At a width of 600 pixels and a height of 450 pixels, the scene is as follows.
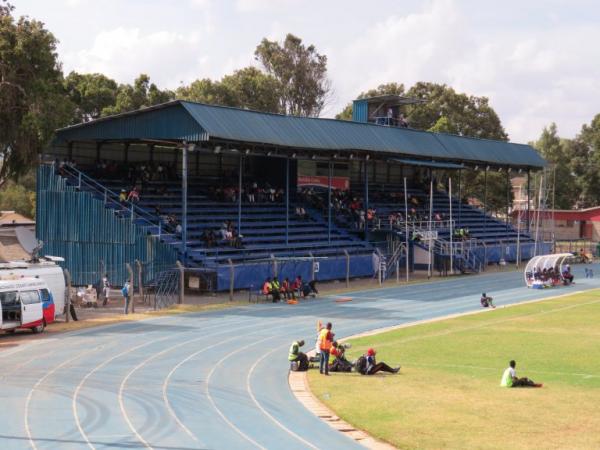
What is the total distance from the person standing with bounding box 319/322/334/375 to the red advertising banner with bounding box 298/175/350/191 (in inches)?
1624

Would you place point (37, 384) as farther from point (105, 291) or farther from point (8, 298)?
point (105, 291)

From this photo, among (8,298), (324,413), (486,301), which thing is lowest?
(324,413)

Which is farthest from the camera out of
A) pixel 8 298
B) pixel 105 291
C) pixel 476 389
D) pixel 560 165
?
pixel 560 165

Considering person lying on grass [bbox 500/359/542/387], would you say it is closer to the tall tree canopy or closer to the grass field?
the grass field

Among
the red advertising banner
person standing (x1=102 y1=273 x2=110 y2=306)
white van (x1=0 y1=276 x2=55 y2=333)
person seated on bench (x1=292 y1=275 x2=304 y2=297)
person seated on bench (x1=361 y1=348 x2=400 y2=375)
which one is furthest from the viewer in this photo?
the red advertising banner

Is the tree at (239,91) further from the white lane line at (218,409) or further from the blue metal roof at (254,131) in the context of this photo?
the white lane line at (218,409)

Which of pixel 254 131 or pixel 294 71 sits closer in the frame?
pixel 254 131

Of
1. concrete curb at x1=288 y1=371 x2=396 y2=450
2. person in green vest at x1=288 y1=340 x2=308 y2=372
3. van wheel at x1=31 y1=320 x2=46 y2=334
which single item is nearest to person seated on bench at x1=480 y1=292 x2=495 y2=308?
person in green vest at x1=288 y1=340 x2=308 y2=372

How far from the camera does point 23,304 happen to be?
107 ft

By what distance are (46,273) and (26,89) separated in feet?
47.9

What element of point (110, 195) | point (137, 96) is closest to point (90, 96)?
point (137, 96)

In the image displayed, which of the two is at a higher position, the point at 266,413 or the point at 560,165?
the point at 560,165

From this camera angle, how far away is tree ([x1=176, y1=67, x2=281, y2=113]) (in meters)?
Answer: 92.0

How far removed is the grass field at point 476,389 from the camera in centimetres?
1880
